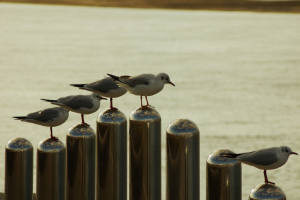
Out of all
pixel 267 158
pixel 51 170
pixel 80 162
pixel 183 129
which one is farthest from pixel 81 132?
pixel 267 158

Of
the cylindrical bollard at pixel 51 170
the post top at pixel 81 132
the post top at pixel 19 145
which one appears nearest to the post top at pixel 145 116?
the post top at pixel 81 132

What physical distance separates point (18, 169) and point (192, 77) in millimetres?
→ 11476

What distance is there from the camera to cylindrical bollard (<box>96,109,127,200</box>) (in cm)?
321

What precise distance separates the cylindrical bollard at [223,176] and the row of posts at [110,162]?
171mm

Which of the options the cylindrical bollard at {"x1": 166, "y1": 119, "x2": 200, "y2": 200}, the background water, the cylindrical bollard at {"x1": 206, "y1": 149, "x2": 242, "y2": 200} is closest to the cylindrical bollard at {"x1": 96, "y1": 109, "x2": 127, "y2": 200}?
the cylindrical bollard at {"x1": 166, "y1": 119, "x2": 200, "y2": 200}

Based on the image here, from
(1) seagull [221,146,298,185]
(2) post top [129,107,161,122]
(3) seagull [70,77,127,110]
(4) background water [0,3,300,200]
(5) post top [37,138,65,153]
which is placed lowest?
(4) background water [0,3,300,200]

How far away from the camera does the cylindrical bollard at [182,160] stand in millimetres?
2957

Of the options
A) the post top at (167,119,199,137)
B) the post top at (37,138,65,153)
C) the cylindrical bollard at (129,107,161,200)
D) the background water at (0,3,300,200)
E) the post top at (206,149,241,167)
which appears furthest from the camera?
the background water at (0,3,300,200)

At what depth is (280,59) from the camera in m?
18.2

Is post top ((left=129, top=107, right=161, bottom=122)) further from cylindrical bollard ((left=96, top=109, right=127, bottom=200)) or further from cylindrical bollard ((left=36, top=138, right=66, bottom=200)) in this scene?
cylindrical bollard ((left=36, top=138, right=66, bottom=200))

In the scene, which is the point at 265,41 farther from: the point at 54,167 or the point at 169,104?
the point at 54,167

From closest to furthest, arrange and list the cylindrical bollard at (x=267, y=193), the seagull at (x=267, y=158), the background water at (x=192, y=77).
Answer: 1. the cylindrical bollard at (x=267, y=193)
2. the seagull at (x=267, y=158)
3. the background water at (x=192, y=77)

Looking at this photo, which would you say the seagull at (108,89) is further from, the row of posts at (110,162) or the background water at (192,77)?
the background water at (192,77)

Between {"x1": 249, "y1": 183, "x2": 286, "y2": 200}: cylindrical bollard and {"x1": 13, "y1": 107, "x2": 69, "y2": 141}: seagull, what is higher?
{"x1": 13, "y1": 107, "x2": 69, "y2": 141}: seagull
